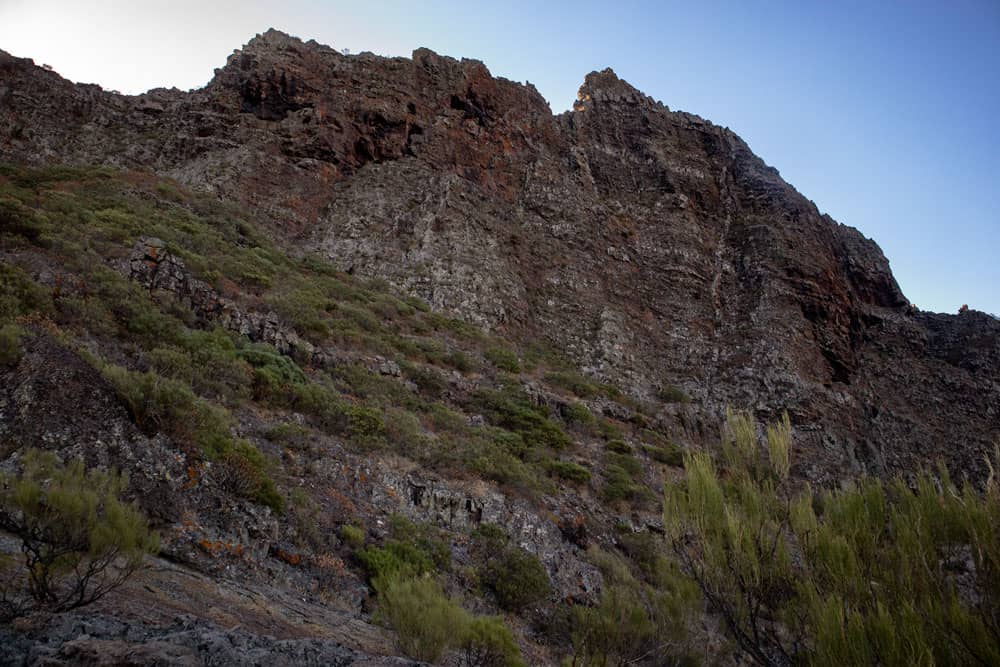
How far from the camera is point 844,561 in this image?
231 inches

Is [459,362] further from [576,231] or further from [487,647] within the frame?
[576,231]

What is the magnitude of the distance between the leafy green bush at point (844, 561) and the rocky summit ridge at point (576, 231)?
12.4 metres

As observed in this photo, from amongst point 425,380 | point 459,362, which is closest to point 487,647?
point 425,380

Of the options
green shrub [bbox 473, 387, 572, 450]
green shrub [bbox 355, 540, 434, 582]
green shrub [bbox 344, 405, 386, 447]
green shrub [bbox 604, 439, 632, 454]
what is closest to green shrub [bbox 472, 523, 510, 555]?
green shrub [bbox 355, 540, 434, 582]

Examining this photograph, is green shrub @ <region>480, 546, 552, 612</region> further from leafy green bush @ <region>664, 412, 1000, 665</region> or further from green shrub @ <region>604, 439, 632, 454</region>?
green shrub @ <region>604, 439, 632, 454</region>

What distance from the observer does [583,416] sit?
68.0 feet

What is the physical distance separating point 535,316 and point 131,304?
1922cm

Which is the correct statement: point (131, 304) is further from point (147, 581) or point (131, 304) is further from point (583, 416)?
point (583, 416)

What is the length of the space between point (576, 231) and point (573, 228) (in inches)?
10.0

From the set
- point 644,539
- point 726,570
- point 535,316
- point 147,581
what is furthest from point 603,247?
point 147,581

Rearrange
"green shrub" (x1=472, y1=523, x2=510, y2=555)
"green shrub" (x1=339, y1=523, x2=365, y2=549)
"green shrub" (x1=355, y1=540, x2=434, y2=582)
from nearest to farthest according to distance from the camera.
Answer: "green shrub" (x1=355, y1=540, x2=434, y2=582) < "green shrub" (x1=339, y1=523, x2=365, y2=549) < "green shrub" (x1=472, y1=523, x2=510, y2=555)

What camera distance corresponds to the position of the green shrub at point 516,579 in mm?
9297

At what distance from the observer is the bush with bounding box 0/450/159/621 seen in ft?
12.9

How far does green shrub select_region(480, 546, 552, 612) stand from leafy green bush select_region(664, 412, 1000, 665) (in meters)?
3.05
